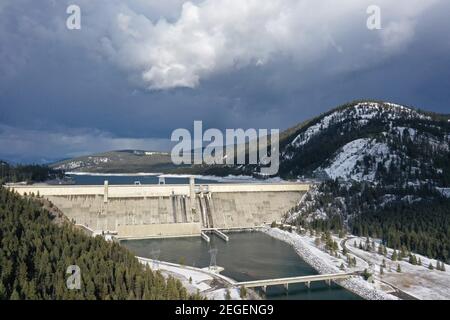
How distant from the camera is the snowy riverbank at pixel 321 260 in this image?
51.4 m

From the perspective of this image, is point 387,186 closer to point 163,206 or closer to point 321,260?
point 321,260

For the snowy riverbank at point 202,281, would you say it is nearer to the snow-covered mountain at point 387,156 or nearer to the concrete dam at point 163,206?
the concrete dam at point 163,206

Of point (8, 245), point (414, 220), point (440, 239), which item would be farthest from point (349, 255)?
point (8, 245)

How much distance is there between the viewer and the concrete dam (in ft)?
296

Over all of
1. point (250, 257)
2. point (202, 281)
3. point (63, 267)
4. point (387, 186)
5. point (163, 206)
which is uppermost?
point (387, 186)

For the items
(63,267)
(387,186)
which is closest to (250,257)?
(63,267)

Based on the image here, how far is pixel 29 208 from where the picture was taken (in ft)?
230

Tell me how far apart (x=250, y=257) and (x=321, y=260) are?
37.8ft

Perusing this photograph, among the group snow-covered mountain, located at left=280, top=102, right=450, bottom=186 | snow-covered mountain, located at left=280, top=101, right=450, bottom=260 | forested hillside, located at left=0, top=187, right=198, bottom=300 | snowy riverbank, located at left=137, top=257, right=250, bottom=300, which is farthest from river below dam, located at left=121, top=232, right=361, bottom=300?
snow-covered mountain, located at left=280, top=102, right=450, bottom=186

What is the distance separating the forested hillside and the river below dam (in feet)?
42.4

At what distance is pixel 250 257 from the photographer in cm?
7081
